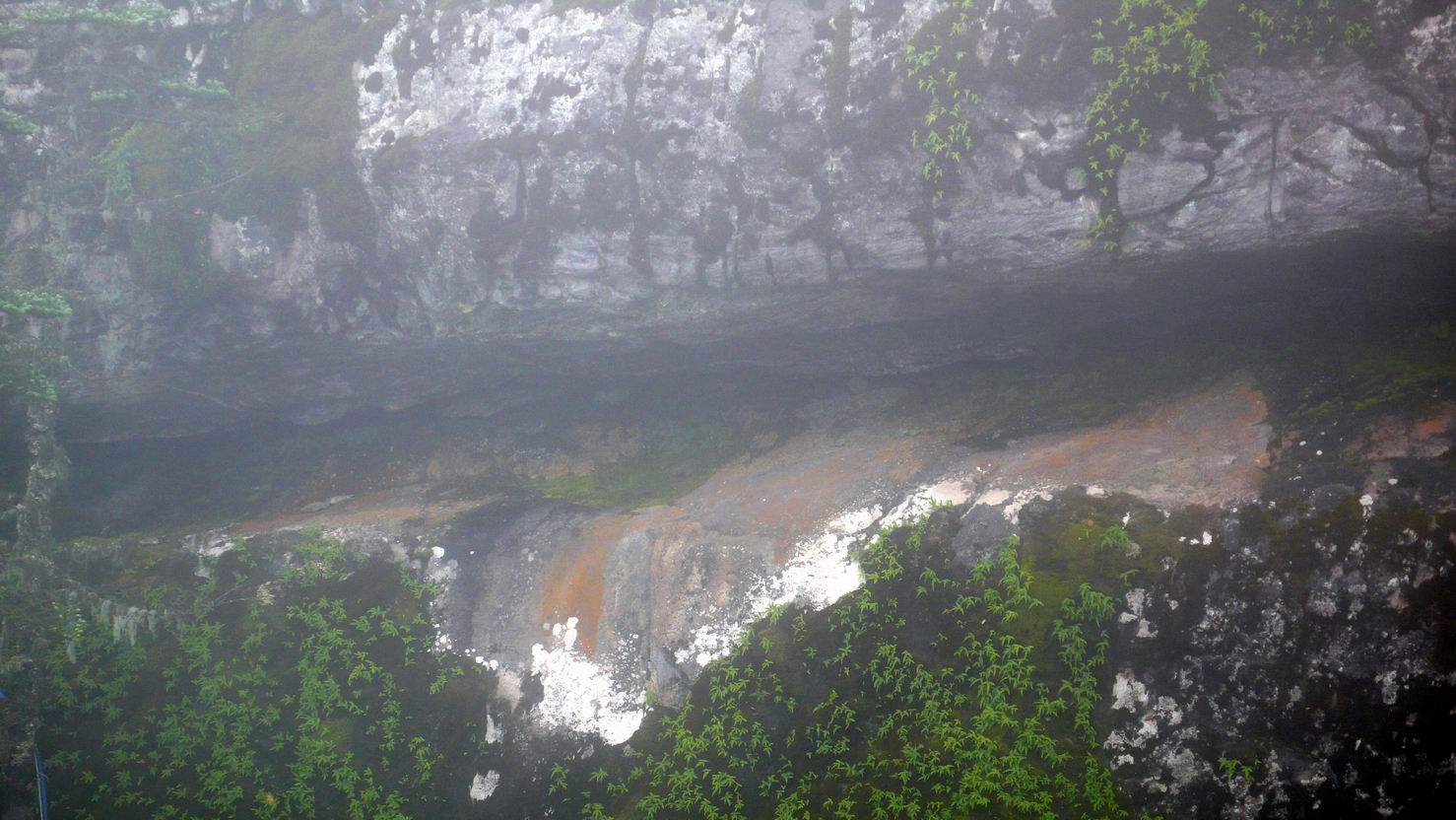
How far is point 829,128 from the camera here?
1227cm

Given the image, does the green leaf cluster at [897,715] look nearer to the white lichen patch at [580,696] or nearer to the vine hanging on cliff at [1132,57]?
the white lichen patch at [580,696]

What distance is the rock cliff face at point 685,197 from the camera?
10.4 m

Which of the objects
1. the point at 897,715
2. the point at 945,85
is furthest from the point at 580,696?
the point at 945,85

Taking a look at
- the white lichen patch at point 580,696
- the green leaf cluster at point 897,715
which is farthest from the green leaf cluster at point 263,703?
the green leaf cluster at point 897,715

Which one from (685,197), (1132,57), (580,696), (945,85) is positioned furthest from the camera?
(685,197)

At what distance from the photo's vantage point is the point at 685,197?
13.1 metres

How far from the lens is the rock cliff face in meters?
10.4

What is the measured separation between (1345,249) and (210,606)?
53.0ft

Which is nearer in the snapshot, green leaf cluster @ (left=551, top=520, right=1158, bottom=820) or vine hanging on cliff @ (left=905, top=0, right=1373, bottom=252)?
green leaf cluster @ (left=551, top=520, right=1158, bottom=820)

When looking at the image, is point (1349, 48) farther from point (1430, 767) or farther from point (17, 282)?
point (17, 282)

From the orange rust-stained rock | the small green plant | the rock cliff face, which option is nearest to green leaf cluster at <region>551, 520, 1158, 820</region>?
the small green plant

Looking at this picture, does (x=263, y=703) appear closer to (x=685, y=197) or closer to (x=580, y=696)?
(x=580, y=696)

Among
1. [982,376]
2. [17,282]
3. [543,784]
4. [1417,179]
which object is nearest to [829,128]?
[982,376]

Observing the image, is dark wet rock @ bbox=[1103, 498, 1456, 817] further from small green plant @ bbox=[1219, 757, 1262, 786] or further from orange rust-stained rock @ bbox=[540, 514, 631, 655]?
orange rust-stained rock @ bbox=[540, 514, 631, 655]
